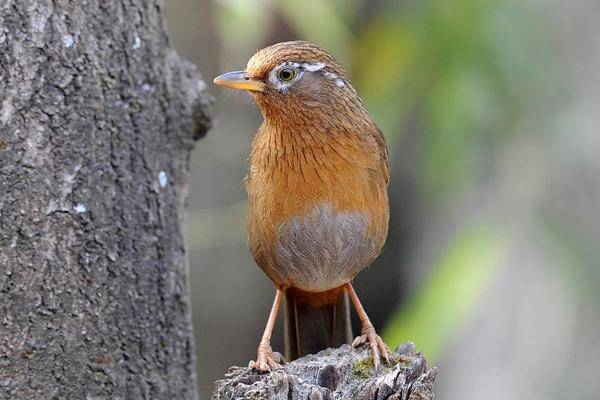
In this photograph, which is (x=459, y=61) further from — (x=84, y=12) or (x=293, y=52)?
(x=84, y=12)

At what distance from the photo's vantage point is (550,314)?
5.86 meters

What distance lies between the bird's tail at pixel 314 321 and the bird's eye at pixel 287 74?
98 cm

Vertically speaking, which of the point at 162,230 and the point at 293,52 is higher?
the point at 293,52

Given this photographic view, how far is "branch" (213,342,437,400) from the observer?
2.96 meters

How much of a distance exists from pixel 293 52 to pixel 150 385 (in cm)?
135

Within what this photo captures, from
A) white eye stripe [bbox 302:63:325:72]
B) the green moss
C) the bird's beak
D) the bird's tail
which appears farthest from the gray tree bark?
the green moss

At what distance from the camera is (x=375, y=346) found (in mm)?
3574

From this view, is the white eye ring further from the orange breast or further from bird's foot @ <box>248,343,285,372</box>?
bird's foot @ <box>248,343,285,372</box>

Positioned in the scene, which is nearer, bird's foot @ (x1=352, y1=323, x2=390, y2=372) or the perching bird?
bird's foot @ (x1=352, y1=323, x2=390, y2=372)

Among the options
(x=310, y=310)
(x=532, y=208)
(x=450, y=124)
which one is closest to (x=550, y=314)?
(x=532, y=208)

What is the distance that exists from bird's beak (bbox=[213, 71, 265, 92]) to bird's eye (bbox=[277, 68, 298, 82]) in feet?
0.25

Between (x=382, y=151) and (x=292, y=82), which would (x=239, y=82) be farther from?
(x=382, y=151)

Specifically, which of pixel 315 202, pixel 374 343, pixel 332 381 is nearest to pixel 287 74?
pixel 315 202

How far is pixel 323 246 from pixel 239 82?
699 millimetres
